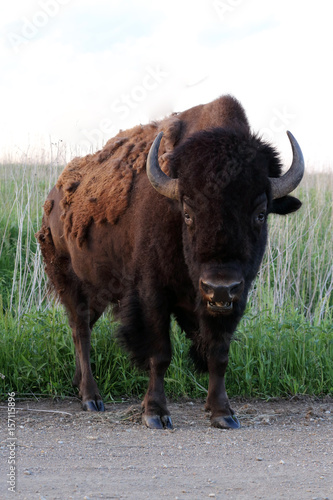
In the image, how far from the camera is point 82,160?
668 centimetres

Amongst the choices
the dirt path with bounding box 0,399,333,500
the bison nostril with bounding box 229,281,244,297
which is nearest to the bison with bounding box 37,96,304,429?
the bison nostril with bounding box 229,281,244,297

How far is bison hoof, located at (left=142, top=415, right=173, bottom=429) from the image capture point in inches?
190

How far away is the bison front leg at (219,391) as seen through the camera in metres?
4.92

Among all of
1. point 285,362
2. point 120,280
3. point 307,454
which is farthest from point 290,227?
point 307,454

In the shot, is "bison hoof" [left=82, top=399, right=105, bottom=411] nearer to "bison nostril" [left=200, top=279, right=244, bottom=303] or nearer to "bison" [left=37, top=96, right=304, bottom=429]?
"bison" [left=37, top=96, right=304, bottom=429]

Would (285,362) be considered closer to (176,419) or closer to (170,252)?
(176,419)

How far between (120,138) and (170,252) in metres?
1.80

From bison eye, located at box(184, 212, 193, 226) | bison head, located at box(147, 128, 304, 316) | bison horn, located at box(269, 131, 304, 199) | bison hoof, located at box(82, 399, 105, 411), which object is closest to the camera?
bison head, located at box(147, 128, 304, 316)

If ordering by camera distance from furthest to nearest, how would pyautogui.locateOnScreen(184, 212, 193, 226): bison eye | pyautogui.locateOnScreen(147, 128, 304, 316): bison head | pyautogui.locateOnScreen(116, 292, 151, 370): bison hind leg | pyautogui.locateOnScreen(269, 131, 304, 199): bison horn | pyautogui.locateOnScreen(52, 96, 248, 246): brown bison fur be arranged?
pyautogui.locateOnScreen(52, 96, 248, 246): brown bison fur
pyautogui.locateOnScreen(116, 292, 151, 370): bison hind leg
pyautogui.locateOnScreen(269, 131, 304, 199): bison horn
pyautogui.locateOnScreen(184, 212, 193, 226): bison eye
pyautogui.locateOnScreen(147, 128, 304, 316): bison head

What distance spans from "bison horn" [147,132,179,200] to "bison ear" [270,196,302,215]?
0.87 meters

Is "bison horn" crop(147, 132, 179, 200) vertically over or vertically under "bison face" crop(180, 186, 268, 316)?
over

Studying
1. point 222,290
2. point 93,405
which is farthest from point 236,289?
Answer: point 93,405

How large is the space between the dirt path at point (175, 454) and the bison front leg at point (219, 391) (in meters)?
0.13

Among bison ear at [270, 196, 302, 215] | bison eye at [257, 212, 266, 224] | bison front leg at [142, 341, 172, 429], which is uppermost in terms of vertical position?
bison eye at [257, 212, 266, 224]
